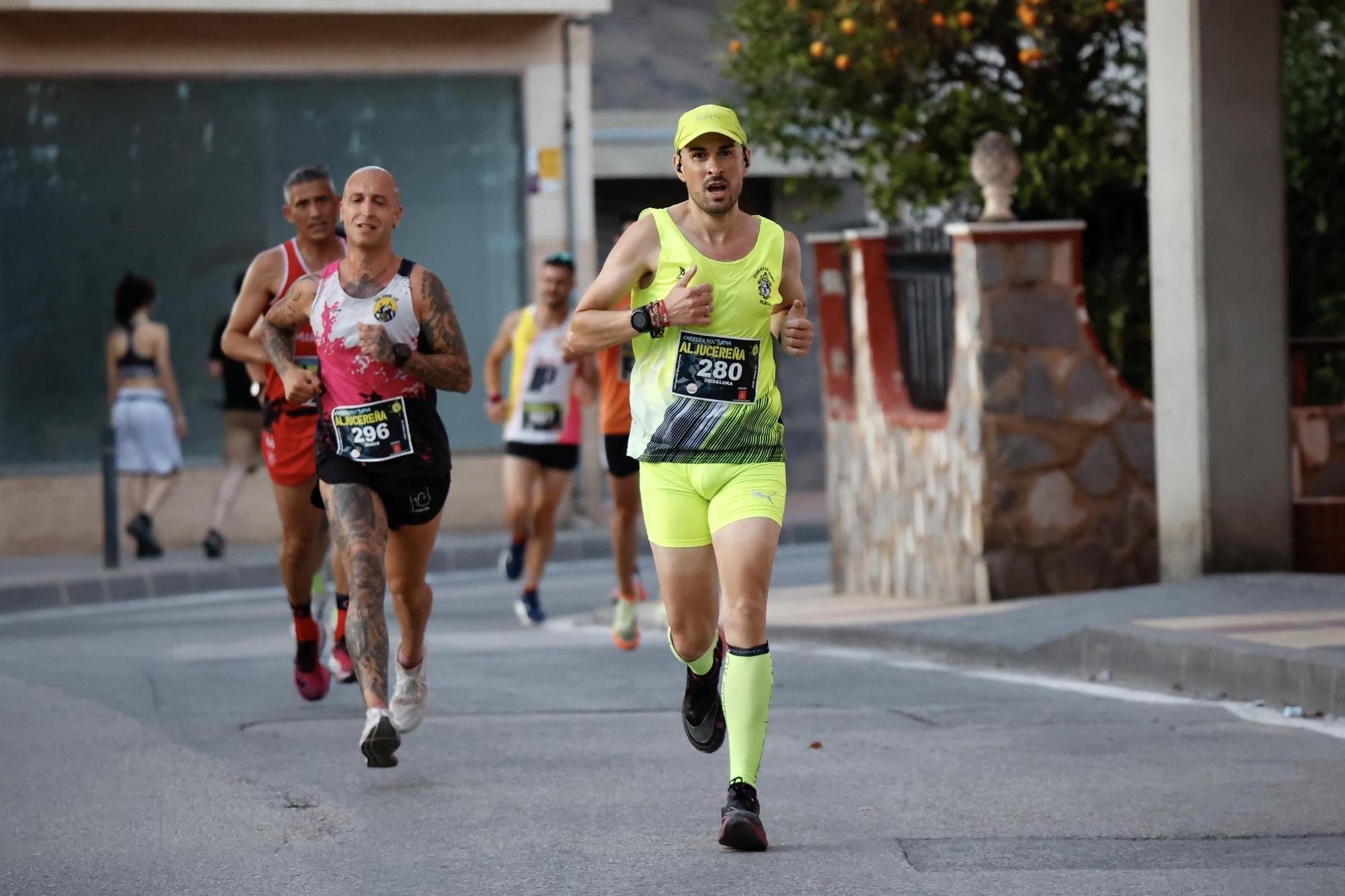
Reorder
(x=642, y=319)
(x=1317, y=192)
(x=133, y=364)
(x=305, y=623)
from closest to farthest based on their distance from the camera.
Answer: (x=642, y=319)
(x=305, y=623)
(x=1317, y=192)
(x=133, y=364)

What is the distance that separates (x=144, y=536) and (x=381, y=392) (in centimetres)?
1044

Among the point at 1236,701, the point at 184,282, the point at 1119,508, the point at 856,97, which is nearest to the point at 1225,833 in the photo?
the point at 1236,701

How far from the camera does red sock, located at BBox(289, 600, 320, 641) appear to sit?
9.82 meters

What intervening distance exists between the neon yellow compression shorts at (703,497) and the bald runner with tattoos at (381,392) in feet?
4.24

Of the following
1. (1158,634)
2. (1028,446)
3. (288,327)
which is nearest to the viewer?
(288,327)

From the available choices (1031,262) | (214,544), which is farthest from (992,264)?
(214,544)

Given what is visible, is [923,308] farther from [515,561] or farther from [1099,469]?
[515,561]

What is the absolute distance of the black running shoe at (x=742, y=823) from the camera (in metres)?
6.42

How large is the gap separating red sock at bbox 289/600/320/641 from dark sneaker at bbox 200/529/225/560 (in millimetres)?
8504

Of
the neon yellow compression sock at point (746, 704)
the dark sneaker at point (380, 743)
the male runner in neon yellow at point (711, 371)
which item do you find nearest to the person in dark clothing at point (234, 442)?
the dark sneaker at point (380, 743)

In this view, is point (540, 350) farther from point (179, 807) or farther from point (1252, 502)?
point (179, 807)

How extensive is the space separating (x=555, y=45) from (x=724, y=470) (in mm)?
14405

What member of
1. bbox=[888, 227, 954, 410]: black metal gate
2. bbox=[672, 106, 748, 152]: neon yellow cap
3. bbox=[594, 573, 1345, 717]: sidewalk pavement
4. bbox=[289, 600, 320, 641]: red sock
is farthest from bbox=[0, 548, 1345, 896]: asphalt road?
bbox=[888, 227, 954, 410]: black metal gate

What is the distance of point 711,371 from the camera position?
6863 mm
